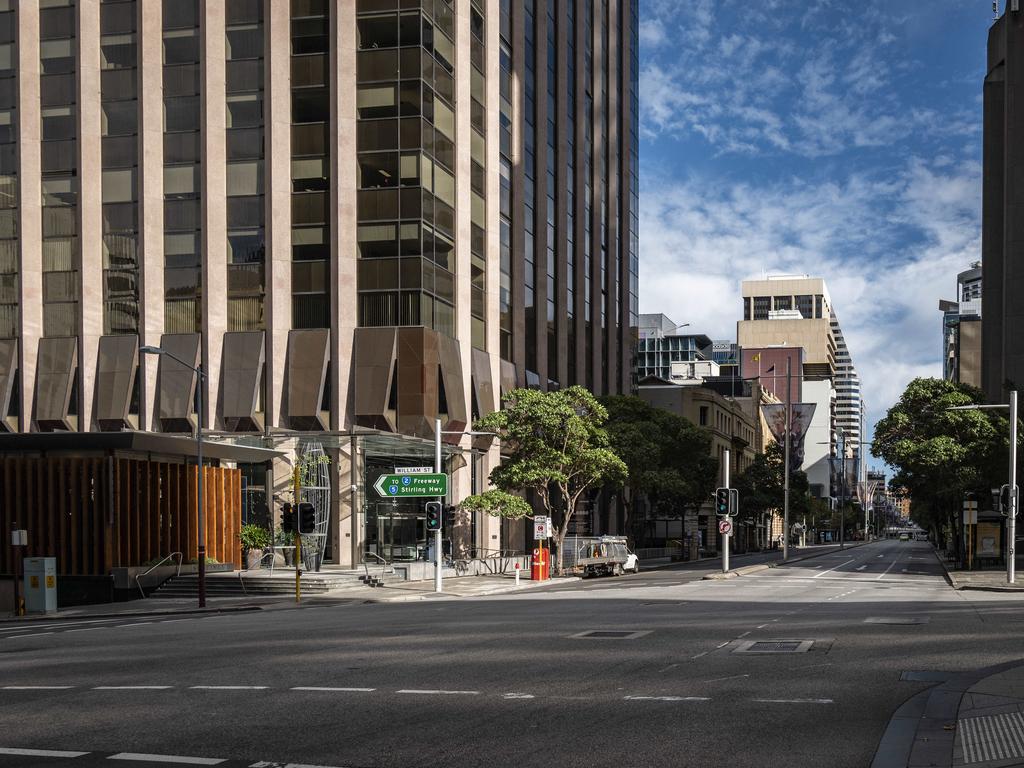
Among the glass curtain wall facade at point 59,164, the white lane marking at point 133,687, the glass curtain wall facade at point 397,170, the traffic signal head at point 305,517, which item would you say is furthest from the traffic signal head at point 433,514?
the glass curtain wall facade at point 59,164

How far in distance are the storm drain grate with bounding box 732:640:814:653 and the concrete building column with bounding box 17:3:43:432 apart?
4856 cm

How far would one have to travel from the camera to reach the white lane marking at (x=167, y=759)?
1012cm

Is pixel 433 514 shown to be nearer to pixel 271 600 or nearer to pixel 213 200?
pixel 271 600

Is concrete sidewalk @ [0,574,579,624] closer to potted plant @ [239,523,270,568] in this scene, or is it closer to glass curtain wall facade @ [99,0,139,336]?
potted plant @ [239,523,270,568]

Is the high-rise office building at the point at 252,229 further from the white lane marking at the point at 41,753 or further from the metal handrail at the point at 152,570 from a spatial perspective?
the white lane marking at the point at 41,753

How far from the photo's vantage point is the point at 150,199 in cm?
5672

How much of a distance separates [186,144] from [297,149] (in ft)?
19.9

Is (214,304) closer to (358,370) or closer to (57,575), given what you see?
(358,370)

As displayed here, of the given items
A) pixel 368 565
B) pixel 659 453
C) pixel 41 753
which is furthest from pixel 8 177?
pixel 41 753

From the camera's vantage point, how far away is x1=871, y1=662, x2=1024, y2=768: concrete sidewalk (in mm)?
9438

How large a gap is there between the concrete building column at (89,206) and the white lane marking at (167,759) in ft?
164

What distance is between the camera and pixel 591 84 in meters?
85.6

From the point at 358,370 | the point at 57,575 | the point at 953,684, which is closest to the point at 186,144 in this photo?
the point at 358,370

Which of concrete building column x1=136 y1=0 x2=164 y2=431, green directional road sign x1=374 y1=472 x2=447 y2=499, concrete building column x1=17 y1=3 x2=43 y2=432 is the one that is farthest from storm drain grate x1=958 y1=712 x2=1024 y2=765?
concrete building column x1=17 y1=3 x2=43 y2=432
